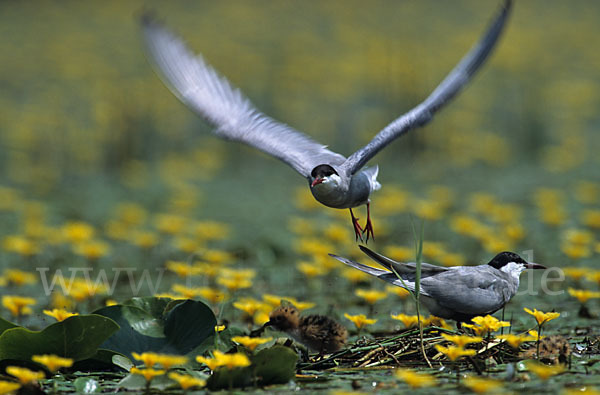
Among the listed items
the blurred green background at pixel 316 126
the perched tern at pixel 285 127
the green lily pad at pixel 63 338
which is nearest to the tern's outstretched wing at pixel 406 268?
the perched tern at pixel 285 127

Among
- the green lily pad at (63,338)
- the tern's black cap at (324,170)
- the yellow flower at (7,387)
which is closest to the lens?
the yellow flower at (7,387)

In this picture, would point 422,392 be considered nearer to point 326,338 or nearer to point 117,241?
point 326,338

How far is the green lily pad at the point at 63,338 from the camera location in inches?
139

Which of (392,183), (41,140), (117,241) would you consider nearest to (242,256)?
(117,241)

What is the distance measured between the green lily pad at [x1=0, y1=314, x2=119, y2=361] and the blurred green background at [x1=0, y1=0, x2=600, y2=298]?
110 inches

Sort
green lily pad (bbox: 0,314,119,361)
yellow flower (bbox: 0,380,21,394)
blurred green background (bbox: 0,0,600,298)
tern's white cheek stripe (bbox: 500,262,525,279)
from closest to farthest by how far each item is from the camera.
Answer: yellow flower (bbox: 0,380,21,394) → green lily pad (bbox: 0,314,119,361) → tern's white cheek stripe (bbox: 500,262,525,279) → blurred green background (bbox: 0,0,600,298)

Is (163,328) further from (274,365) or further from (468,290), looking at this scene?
(468,290)

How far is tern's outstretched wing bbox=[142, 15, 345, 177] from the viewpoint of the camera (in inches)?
167

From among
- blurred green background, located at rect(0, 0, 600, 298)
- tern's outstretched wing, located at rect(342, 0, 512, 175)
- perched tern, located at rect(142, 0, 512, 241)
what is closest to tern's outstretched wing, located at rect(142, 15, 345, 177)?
perched tern, located at rect(142, 0, 512, 241)

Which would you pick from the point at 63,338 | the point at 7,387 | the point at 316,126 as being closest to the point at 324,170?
the point at 63,338

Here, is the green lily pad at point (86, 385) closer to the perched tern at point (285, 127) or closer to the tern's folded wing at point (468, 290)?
the perched tern at point (285, 127)

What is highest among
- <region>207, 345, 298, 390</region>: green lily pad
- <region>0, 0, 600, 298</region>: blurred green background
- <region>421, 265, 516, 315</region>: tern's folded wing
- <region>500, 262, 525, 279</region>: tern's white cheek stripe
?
<region>0, 0, 600, 298</region>: blurred green background

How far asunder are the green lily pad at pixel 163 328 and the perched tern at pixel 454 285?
2.39 ft

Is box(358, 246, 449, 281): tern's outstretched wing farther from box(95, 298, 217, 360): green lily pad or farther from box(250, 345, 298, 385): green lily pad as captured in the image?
box(95, 298, 217, 360): green lily pad
